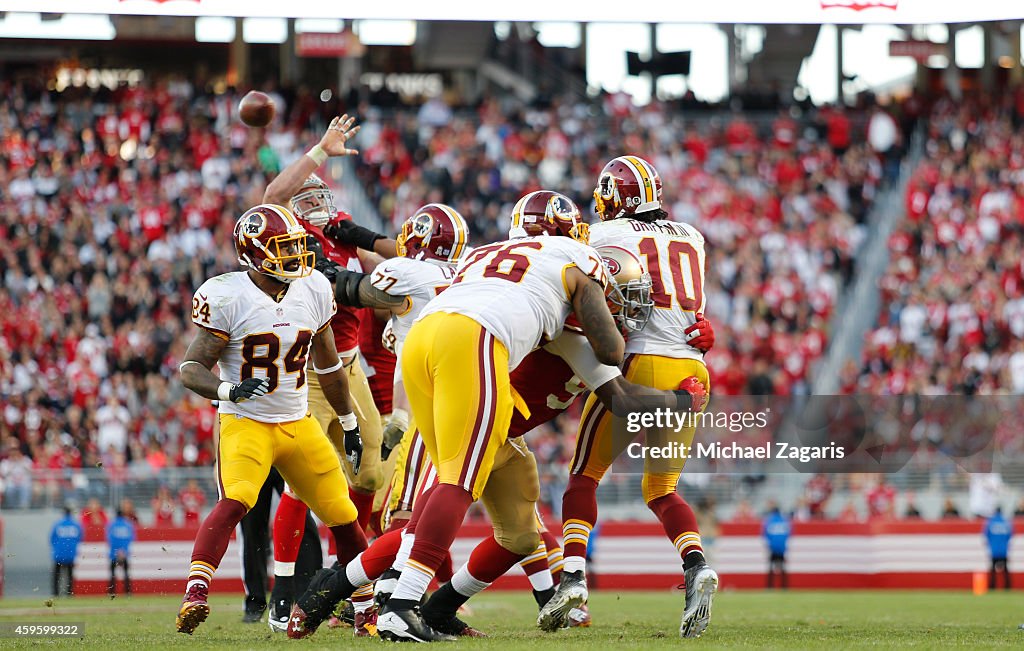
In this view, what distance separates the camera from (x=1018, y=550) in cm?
1460

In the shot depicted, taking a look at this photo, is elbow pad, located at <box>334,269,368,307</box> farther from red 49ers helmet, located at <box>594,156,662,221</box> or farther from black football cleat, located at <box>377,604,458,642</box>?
black football cleat, located at <box>377,604,458,642</box>

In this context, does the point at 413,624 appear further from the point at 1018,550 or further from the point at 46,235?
the point at 46,235

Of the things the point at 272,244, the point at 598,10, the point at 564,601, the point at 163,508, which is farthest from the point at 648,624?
the point at 598,10

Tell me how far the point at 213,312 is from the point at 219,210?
1323 centimetres

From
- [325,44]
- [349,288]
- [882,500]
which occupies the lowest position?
[882,500]

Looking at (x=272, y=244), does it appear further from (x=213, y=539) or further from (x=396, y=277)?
(x=213, y=539)

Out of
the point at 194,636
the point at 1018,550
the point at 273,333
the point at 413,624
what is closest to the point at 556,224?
the point at 273,333

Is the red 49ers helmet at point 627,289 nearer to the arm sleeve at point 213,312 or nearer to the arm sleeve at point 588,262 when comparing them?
the arm sleeve at point 588,262

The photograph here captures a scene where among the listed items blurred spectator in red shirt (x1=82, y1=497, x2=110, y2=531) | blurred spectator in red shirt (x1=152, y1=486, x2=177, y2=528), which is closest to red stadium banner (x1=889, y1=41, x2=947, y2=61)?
blurred spectator in red shirt (x1=152, y1=486, x2=177, y2=528)

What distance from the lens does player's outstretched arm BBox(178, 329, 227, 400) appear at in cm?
645

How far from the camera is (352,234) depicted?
8516 mm

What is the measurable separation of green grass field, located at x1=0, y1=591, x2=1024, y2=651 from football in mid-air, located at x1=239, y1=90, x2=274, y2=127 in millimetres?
3139

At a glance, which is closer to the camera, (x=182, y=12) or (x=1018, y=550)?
(x=1018, y=550)

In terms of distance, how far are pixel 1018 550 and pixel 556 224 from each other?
9.83 m
